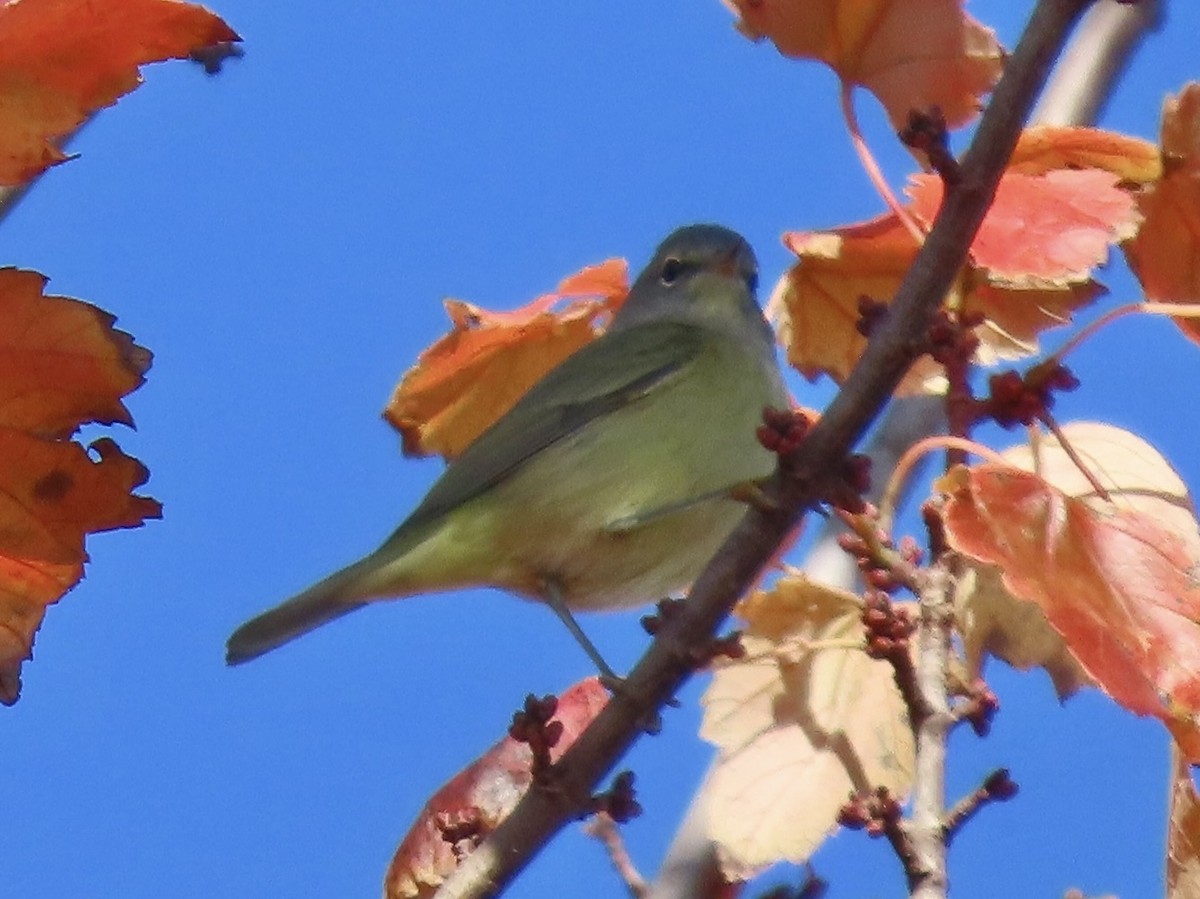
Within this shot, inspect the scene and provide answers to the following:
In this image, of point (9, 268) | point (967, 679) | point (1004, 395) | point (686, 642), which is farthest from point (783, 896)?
point (9, 268)

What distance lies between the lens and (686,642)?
5.72ft

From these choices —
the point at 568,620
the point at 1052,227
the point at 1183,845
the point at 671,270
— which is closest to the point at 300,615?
the point at 568,620

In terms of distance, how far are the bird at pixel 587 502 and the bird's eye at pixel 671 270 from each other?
0.74 meters

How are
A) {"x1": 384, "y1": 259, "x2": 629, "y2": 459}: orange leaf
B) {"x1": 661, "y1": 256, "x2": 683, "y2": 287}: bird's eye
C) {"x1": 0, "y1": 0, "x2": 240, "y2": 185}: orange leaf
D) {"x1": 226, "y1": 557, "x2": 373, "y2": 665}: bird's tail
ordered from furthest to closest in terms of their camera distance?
{"x1": 661, "y1": 256, "x2": 683, "y2": 287}: bird's eye < {"x1": 226, "y1": 557, "x2": 373, "y2": 665}: bird's tail < {"x1": 384, "y1": 259, "x2": 629, "y2": 459}: orange leaf < {"x1": 0, "y1": 0, "x2": 240, "y2": 185}: orange leaf

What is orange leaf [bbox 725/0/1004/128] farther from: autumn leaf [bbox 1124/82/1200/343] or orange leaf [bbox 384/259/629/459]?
orange leaf [bbox 384/259/629/459]

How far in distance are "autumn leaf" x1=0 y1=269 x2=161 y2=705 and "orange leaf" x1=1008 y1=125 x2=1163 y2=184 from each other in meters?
1.01

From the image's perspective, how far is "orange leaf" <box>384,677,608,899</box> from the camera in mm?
2107

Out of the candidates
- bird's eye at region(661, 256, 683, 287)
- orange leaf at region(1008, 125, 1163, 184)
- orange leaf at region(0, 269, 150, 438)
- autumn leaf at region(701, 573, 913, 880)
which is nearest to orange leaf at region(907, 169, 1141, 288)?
orange leaf at region(1008, 125, 1163, 184)

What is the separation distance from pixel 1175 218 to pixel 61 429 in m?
1.19

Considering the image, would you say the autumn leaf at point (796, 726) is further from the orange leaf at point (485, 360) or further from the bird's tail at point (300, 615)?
the bird's tail at point (300, 615)

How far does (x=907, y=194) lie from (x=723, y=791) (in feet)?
2.54

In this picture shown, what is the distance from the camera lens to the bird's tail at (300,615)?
2.94m

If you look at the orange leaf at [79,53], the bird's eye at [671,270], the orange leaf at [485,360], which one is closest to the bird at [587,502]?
the orange leaf at [485,360]

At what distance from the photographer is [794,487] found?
1.60m
